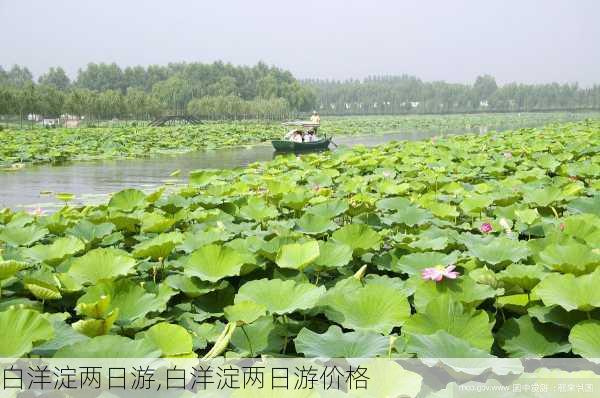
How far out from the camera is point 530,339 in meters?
1.39

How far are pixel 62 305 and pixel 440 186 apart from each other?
3075 millimetres

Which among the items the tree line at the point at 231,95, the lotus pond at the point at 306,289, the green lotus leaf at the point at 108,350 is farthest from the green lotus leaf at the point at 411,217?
the tree line at the point at 231,95

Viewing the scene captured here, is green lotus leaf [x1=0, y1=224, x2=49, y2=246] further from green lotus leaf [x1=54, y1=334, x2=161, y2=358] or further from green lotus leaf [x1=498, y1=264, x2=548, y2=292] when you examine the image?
green lotus leaf [x1=498, y1=264, x2=548, y2=292]

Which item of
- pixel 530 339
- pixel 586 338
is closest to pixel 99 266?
pixel 530 339

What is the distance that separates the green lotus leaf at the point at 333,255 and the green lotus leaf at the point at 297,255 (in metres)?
0.07

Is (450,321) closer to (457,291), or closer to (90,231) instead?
(457,291)

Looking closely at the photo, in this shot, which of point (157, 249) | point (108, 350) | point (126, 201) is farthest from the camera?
point (126, 201)

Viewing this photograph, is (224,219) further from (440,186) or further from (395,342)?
(440,186)

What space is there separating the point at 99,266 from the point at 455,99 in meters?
111

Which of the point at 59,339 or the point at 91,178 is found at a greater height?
the point at 59,339

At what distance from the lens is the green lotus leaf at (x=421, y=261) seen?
5.93ft

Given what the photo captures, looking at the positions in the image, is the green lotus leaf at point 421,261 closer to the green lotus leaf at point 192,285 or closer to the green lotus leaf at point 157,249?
the green lotus leaf at point 192,285

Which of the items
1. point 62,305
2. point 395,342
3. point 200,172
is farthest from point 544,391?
point 200,172

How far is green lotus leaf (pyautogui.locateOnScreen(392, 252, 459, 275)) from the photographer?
5.93 feet
